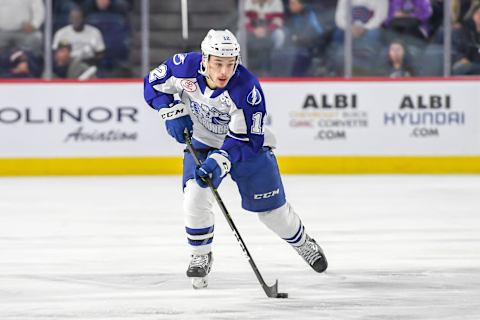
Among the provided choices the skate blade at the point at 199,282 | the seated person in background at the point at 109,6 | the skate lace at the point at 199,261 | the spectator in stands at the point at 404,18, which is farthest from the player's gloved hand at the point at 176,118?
the spectator in stands at the point at 404,18

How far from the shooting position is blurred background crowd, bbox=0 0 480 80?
11.7 m

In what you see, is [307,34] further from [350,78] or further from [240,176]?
[240,176]

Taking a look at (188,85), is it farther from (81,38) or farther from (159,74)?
(81,38)

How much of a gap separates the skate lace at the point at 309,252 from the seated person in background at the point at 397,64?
21.4 feet

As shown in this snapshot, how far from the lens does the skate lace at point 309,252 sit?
5445 mm

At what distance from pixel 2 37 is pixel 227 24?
2.05 meters

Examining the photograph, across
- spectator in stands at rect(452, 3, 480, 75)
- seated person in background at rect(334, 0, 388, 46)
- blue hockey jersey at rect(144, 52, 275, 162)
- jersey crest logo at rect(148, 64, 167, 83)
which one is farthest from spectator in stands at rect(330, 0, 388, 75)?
jersey crest logo at rect(148, 64, 167, 83)

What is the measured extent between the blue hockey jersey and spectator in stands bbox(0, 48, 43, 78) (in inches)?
257

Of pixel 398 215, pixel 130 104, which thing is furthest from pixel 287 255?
pixel 130 104

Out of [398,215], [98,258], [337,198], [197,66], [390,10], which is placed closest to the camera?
[197,66]

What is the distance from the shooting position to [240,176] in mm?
5223

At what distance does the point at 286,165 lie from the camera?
439 inches

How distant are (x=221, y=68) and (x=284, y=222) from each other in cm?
81

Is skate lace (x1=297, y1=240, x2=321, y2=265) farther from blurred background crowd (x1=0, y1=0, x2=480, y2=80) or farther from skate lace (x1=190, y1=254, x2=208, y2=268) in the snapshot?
blurred background crowd (x1=0, y1=0, x2=480, y2=80)
